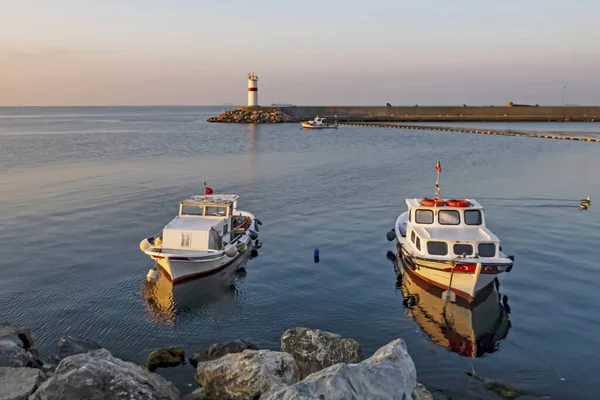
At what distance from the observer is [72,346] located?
15078 mm

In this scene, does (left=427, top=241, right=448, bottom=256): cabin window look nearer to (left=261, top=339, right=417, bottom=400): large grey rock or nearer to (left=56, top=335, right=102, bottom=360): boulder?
(left=261, top=339, right=417, bottom=400): large grey rock

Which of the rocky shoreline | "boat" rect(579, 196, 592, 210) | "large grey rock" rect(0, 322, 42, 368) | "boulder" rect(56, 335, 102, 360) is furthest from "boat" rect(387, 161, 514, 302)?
"boat" rect(579, 196, 592, 210)

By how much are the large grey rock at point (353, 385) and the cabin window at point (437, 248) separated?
40.1ft

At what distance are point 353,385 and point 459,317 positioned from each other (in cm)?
1212

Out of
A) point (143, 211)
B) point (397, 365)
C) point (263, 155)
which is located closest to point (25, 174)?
point (143, 211)

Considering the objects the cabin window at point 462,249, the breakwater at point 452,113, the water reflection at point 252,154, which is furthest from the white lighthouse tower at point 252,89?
the cabin window at point 462,249

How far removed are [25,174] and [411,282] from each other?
144 ft

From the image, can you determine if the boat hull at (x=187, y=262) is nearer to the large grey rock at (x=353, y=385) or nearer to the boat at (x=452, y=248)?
the boat at (x=452, y=248)

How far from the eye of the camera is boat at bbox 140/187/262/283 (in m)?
22.0

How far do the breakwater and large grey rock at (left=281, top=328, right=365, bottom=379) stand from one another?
12491cm

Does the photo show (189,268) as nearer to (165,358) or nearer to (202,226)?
(202,226)

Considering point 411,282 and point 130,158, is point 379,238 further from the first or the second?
point 130,158

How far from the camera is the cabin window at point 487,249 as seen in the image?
822 inches

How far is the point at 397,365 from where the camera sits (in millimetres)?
10109
